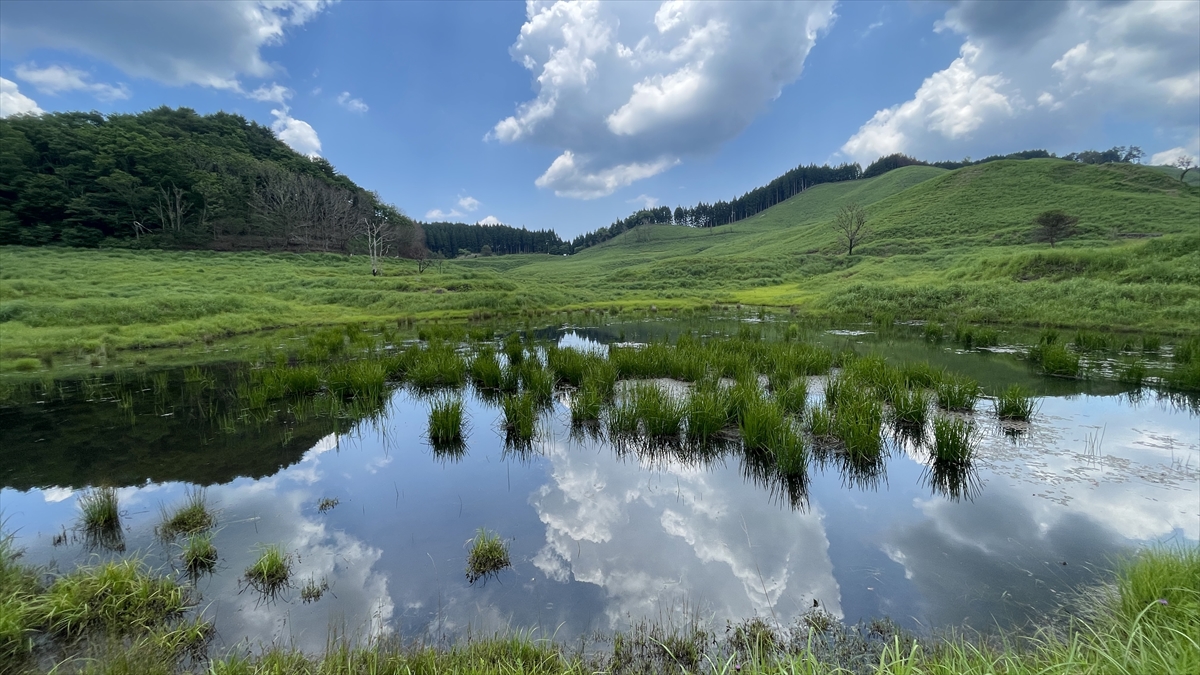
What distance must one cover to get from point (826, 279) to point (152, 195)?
88.3m

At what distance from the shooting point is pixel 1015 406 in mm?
8242

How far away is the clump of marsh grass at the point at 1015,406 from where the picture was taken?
820 cm

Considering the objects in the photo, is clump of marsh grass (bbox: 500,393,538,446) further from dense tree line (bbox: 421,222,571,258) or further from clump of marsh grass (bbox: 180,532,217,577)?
dense tree line (bbox: 421,222,571,258)

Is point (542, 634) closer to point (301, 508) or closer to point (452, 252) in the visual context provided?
point (301, 508)

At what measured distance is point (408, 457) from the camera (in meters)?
7.43

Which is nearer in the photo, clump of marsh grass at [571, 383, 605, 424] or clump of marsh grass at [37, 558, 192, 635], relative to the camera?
clump of marsh grass at [37, 558, 192, 635]

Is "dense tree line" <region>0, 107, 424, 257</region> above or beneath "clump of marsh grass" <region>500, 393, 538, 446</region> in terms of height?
above

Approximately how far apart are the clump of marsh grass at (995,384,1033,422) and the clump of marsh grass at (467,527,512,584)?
9251mm

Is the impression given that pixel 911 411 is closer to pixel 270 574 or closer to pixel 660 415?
pixel 660 415

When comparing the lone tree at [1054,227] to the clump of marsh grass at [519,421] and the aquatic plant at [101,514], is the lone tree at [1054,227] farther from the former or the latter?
the aquatic plant at [101,514]

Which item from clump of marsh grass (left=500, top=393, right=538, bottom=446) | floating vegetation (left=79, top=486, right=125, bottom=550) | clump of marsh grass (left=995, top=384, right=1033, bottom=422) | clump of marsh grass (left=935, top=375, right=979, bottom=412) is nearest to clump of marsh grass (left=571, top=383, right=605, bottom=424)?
clump of marsh grass (left=500, top=393, right=538, bottom=446)

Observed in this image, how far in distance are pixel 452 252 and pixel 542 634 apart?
150471mm

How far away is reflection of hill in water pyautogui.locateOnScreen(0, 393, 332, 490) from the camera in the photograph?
6621 mm

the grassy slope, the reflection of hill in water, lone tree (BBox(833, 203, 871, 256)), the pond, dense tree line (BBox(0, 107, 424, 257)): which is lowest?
the pond
